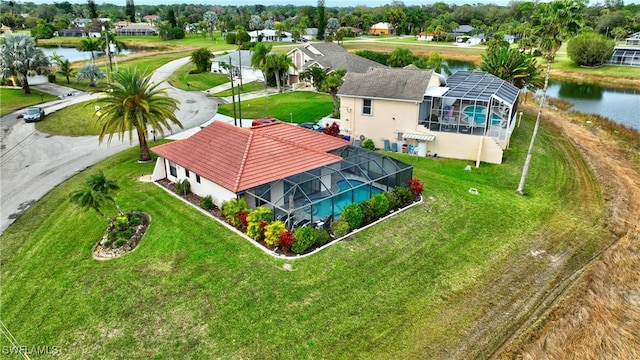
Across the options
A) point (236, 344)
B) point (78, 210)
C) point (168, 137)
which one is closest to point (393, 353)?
point (236, 344)

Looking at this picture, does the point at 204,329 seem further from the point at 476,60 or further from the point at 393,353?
the point at 476,60

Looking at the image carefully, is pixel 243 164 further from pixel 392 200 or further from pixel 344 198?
pixel 392 200

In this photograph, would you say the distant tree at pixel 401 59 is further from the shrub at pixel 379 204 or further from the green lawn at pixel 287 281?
the shrub at pixel 379 204

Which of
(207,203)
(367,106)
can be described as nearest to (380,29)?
(367,106)

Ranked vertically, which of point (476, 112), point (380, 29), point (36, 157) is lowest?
point (36, 157)

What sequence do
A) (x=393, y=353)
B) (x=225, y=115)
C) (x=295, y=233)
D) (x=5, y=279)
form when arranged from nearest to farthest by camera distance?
(x=393, y=353)
(x=5, y=279)
(x=295, y=233)
(x=225, y=115)

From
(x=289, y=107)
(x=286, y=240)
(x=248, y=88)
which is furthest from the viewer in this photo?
(x=248, y=88)

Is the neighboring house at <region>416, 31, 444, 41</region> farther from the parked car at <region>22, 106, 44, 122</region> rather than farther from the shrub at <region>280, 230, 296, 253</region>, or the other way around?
the shrub at <region>280, 230, 296, 253</region>
